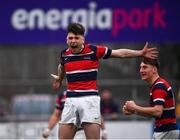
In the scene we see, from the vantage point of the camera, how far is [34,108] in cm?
1825

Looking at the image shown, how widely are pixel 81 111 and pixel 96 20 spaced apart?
8.98 m

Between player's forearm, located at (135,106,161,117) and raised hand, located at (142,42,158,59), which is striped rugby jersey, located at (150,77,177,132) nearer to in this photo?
player's forearm, located at (135,106,161,117)

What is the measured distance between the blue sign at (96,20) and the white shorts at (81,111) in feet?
28.2

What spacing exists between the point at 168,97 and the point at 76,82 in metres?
1.13

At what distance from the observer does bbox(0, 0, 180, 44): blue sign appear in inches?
707

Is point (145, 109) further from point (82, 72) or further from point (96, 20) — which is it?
point (96, 20)

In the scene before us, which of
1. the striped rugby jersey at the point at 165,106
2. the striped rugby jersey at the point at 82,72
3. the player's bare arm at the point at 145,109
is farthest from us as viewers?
the striped rugby jersey at the point at 82,72

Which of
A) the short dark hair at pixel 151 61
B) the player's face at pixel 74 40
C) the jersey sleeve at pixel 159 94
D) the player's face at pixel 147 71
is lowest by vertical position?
the jersey sleeve at pixel 159 94

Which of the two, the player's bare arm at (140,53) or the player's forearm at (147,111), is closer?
the player's forearm at (147,111)

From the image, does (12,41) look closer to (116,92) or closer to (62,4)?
(62,4)

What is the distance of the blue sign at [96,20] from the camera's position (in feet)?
58.9

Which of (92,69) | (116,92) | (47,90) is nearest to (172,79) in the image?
(116,92)

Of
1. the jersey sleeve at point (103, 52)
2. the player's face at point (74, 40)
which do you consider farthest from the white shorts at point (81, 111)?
the player's face at point (74, 40)

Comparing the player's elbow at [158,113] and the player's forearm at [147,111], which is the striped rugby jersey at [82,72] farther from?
the player's elbow at [158,113]
